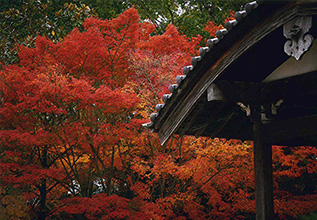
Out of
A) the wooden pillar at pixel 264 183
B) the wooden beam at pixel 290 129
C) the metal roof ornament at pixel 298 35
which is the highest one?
the metal roof ornament at pixel 298 35

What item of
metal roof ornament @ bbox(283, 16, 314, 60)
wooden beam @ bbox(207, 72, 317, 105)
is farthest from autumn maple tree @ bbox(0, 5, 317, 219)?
metal roof ornament @ bbox(283, 16, 314, 60)

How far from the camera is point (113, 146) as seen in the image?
9.71 m

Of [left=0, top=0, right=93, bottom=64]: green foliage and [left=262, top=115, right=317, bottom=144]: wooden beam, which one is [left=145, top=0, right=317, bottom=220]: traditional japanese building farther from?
[left=0, top=0, right=93, bottom=64]: green foliage

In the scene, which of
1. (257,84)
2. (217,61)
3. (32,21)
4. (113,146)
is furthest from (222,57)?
(32,21)

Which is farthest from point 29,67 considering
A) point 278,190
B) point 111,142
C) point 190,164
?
point 278,190

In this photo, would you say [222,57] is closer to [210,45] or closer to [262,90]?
[210,45]

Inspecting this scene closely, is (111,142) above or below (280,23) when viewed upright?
above

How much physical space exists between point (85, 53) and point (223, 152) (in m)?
4.11

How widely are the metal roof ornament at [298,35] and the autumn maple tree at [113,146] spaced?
5.90 meters

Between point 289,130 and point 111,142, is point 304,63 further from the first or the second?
point 111,142

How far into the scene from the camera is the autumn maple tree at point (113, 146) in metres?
8.76

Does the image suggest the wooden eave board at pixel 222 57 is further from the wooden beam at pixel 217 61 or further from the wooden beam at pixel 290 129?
the wooden beam at pixel 290 129

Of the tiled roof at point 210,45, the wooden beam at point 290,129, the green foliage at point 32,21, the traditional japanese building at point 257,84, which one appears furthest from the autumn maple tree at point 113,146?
the tiled roof at point 210,45

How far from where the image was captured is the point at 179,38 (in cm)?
1081
